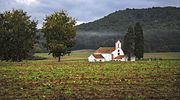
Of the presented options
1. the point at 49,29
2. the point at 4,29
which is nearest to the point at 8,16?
the point at 4,29

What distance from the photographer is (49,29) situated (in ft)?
288

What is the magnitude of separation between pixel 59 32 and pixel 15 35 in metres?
15.2

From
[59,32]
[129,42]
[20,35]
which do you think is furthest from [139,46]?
[20,35]

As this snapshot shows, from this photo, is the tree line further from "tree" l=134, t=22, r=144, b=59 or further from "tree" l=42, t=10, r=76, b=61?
"tree" l=134, t=22, r=144, b=59

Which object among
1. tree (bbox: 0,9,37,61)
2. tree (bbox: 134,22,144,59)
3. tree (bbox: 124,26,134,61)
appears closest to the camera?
tree (bbox: 0,9,37,61)

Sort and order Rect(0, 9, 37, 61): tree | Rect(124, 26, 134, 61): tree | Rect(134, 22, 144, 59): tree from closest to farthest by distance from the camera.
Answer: Rect(0, 9, 37, 61): tree
Rect(134, 22, 144, 59): tree
Rect(124, 26, 134, 61): tree

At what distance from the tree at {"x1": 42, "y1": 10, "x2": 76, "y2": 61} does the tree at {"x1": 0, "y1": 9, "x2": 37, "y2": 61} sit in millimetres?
9177

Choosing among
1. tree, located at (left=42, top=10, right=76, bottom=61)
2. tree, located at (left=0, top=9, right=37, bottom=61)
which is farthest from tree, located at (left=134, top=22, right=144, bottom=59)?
tree, located at (left=0, top=9, right=37, bottom=61)

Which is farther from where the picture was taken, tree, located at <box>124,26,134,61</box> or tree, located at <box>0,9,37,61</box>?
tree, located at <box>124,26,134,61</box>

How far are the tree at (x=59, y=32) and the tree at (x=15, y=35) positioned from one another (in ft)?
30.1

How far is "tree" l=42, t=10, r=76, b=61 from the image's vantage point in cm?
8688

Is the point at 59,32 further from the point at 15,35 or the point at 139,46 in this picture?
the point at 139,46

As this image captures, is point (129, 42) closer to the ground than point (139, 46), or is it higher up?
higher up

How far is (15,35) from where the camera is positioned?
74812mm
